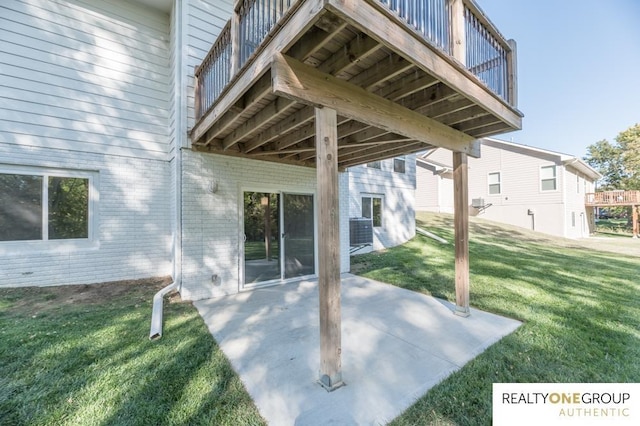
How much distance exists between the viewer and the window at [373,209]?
9859 mm

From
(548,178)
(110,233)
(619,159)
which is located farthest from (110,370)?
(619,159)

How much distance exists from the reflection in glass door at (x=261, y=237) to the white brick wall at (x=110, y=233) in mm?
1777

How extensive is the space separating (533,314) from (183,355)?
457cm

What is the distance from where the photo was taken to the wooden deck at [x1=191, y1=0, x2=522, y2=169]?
2.00 meters

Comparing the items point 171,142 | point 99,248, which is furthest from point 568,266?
point 99,248

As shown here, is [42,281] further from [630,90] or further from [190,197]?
[630,90]

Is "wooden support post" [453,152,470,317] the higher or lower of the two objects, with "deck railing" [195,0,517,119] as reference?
lower

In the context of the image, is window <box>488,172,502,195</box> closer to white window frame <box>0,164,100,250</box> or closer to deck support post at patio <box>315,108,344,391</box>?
deck support post at patio <box>315,108,344,391</box>

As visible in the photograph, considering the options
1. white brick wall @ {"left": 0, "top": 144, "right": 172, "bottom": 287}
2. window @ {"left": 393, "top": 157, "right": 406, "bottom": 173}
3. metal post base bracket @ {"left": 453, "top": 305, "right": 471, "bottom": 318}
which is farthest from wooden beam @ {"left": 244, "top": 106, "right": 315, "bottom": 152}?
window @ {"left": 393, "top": 157, "right": 406, "bottom": 173}

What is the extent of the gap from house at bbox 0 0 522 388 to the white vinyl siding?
0.02 m

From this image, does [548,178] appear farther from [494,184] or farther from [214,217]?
[214,217]

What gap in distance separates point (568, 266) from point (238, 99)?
880cm

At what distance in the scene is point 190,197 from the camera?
477cm

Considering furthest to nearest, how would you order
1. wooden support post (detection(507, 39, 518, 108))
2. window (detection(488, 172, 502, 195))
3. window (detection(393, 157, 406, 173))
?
window (detection(488, 172, 502, 195)) → window (detection(393, 157, 406, 173)) → wooden support post (detection(507, 39, 518, 108))
